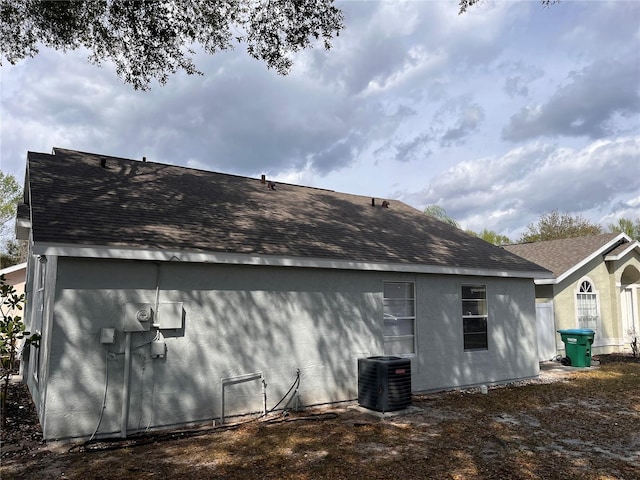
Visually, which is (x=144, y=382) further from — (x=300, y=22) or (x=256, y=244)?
(x=300, y=22)

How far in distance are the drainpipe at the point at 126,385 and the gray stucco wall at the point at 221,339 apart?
0.27 feet

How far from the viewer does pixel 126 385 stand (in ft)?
20.9

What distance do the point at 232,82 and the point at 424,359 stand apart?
9166 millimetres

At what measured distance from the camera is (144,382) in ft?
21.7

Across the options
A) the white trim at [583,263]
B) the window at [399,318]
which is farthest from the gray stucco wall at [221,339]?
the white trim at [583,263]

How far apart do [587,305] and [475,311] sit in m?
8.65

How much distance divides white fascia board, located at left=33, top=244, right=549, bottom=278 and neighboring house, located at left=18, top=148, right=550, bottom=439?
0.02m

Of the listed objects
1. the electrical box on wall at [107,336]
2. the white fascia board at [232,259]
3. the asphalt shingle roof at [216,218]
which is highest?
the asphalt shingle roof at [216,218]

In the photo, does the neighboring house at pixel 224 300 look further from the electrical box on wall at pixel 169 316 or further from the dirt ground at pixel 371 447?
the dirt ground at pixel 371 447

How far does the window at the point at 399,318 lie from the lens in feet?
31.0

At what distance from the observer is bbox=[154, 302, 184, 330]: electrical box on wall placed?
6.74m

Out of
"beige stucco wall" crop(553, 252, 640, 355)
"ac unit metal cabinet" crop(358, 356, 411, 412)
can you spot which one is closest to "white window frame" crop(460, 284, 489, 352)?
"ac unit metal cabinet" crop(358, 356, 411, 412)

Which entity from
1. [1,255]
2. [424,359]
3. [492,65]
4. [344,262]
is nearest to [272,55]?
[344,262]

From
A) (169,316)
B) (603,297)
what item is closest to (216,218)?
(169,316)
